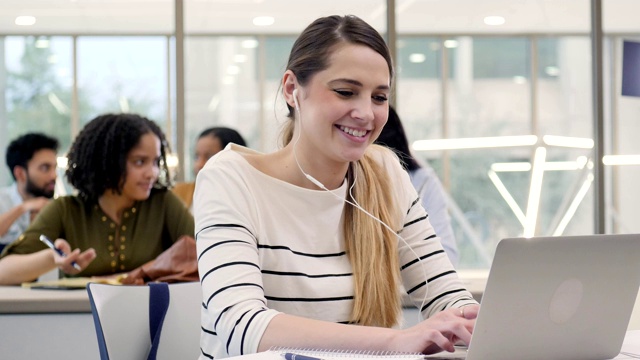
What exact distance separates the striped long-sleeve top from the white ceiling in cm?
400

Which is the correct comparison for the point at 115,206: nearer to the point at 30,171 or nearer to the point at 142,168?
the point at 142,168

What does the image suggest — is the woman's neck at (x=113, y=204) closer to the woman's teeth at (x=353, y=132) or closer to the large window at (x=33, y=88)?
the woman's teeth at (x=353, y=132)

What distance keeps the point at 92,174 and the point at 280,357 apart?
238 cm

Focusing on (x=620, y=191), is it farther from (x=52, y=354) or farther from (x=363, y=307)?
(x=363, y=307)

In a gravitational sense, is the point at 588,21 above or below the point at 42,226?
above

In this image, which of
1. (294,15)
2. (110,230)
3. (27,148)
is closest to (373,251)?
(110,230)

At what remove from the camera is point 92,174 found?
12.5 ft

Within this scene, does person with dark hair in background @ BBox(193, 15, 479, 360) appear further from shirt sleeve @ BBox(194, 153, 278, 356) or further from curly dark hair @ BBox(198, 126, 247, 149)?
curly dark hair @ BBox(198, 126, 247, 149)

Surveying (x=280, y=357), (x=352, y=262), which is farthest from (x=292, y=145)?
(x=280, y=357)

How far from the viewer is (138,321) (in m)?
2.17

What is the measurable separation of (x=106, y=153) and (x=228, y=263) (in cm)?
210

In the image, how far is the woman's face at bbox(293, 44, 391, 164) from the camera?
6.62 ft

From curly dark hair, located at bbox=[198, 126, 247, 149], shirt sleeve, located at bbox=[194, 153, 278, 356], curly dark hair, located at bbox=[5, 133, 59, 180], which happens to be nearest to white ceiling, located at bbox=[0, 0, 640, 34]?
curly dark hair, located at bbox=[198, 126, 247, 149]

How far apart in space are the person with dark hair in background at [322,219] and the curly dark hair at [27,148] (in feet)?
13.6
